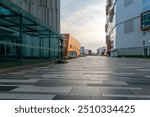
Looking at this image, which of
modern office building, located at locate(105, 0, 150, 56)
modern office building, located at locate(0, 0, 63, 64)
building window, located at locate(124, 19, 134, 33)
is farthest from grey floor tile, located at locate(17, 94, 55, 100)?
building window, located at locate(124, 19, 134, 33)

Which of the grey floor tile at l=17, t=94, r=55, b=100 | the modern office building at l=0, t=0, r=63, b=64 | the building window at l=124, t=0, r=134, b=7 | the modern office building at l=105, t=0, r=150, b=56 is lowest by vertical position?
the grey floor tile at l=17, t=94, r=55, b=100

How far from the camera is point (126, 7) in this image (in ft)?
298

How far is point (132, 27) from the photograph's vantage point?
87.1 metres

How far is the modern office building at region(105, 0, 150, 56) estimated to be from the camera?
75.9 meters

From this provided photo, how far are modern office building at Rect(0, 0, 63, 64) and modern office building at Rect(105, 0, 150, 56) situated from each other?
143 ft

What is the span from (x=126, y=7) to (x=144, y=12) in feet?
57.5

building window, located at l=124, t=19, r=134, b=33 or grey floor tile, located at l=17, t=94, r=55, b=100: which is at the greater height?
building window, located at l=124, t=19, r=134, b=33

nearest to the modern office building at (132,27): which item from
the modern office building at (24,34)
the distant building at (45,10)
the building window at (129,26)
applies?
the building window at (129,26)

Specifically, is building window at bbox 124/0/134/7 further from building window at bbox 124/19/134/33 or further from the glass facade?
the glass facade

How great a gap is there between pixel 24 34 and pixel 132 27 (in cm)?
6973

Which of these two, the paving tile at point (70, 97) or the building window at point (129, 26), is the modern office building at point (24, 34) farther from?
the building window at point (129, 26)

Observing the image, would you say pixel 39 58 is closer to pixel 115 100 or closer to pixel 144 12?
pixel 115 100

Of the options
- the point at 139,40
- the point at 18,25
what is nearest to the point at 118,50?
the point at 139,40

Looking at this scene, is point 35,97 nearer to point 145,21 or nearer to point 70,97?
point 70,97
